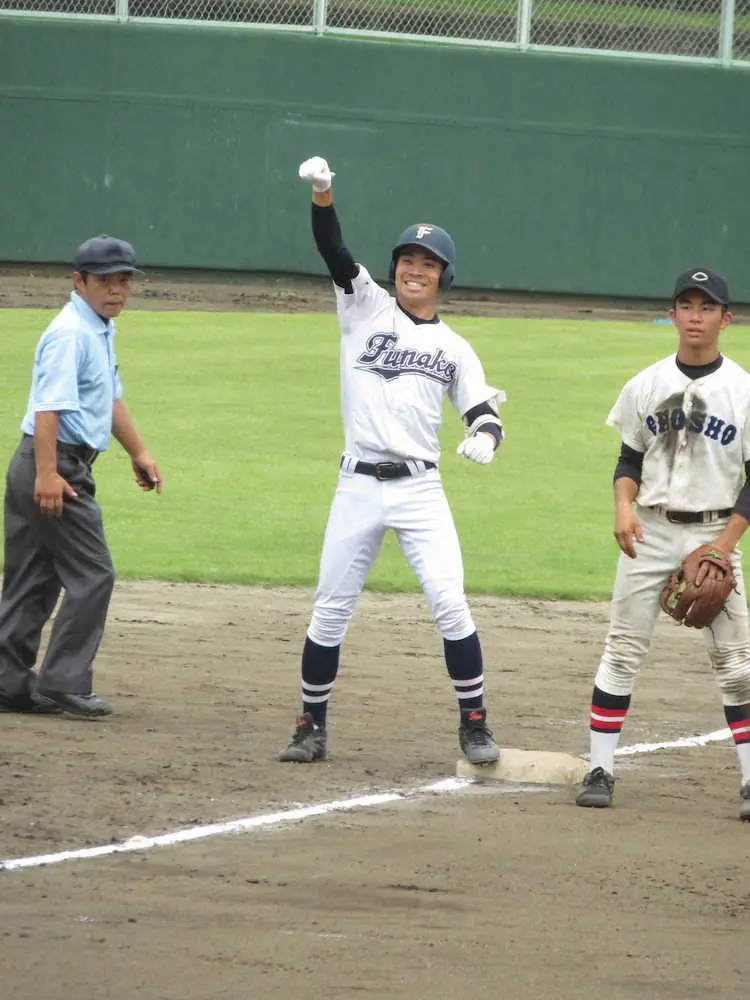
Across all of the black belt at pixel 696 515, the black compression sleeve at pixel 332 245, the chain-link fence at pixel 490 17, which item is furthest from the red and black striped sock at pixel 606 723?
the chain-link fence at pixel 490 17

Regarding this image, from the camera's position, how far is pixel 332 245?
645cm

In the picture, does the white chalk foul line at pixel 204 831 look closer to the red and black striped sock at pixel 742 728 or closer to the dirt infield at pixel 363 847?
the dirt infield at pixel 363 847

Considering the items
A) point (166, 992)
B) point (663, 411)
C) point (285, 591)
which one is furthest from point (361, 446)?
point (285, 591)

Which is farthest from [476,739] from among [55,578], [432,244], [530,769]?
[55,578]

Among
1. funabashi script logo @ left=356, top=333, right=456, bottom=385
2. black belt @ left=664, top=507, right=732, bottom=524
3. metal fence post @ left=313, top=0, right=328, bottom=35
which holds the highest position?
metal fence post @ left=313, top=0, right=328, bottom=35

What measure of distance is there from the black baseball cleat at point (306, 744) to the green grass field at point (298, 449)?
384cm

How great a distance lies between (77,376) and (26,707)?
1.42 m

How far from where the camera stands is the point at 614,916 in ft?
15.9

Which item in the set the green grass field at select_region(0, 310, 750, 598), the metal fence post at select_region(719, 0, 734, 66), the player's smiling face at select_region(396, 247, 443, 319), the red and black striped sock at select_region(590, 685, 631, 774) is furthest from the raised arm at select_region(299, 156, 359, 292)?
the metal fence post at select_region(719, 0, 734, 66)

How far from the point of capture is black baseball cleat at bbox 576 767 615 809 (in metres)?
6.10

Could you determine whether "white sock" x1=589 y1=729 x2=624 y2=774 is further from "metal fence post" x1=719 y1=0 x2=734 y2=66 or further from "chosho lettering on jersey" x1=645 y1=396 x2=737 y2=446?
"metal fence post" x1=719 y1=0 x2=734 y2=66

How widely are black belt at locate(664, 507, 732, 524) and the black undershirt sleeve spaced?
75 cm

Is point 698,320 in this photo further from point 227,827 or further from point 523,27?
point 523,27

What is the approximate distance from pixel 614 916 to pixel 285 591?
18.4 feet
